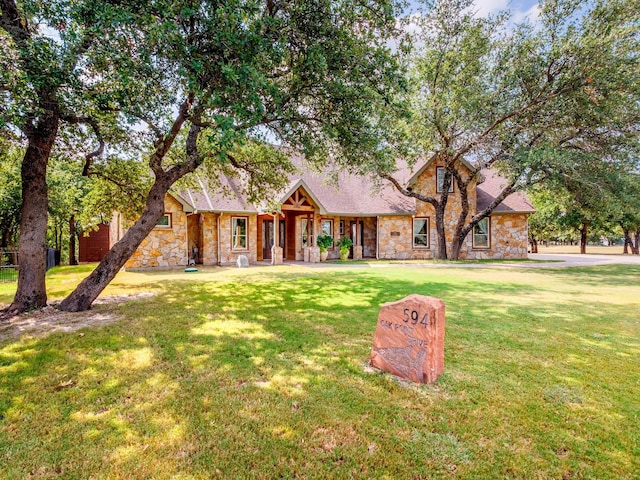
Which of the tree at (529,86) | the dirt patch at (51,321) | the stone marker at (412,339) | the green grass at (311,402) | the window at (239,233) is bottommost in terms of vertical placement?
the green grass at (311,402)

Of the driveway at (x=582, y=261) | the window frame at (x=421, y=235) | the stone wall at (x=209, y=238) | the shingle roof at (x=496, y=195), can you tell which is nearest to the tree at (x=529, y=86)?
the shingle roof at (x=496, y=195)

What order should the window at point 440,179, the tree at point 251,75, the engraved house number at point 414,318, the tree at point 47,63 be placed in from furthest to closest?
1. the window at point 440,179
2. the tree at point 251,75
3. the tree at point 47,63
4. the engraved house number at point 414,318

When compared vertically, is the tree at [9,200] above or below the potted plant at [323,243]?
above

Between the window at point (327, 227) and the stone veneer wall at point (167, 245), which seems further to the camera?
the window at point (327, 227)

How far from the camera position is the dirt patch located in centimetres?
534

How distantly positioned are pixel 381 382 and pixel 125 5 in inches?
257

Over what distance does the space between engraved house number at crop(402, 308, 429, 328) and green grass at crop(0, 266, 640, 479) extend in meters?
0.68

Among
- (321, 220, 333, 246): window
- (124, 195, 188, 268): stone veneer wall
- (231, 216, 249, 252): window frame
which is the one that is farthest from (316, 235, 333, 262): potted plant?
(124, 195, 188, 268): stone veneer wall

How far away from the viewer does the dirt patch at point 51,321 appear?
17.5 ft

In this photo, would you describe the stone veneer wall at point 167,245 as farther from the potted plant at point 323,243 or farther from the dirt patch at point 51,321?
the dirt patch at point 51,321

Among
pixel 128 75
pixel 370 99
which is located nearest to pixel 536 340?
pixel 370 99

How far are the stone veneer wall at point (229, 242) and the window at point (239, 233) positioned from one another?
0.58ft

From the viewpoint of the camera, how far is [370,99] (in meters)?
6.75

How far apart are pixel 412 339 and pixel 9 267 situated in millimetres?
14502
